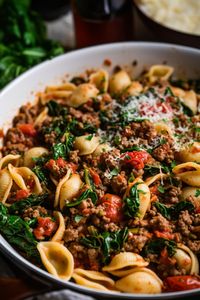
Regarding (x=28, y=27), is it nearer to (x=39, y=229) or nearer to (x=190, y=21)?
(x=190, y=21)

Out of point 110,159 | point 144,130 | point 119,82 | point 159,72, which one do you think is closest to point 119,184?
point 110,159

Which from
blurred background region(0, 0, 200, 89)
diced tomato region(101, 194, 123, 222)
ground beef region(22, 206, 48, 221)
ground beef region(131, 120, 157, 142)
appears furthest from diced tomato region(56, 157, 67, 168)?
blurred background region(0, 0, 200, 89)

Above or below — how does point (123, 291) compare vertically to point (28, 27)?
below

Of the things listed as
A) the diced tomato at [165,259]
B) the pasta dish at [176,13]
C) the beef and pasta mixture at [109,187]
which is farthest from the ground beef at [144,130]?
the pasta dish at [176,13]

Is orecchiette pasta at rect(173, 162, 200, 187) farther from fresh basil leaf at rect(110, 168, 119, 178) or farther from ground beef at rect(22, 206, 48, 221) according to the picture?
ground beef at rect(22, 206, 48, 221)

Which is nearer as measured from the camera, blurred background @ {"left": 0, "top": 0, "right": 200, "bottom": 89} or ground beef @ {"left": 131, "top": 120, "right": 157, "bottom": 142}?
ground beef @ {"left": 131, "top": 120, "right": 157, "bottom": 142}

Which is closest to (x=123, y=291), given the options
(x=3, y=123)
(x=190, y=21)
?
(x=3, y=123)

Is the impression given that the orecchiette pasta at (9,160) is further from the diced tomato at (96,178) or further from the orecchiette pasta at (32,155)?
the diced tomato at (96,178)
